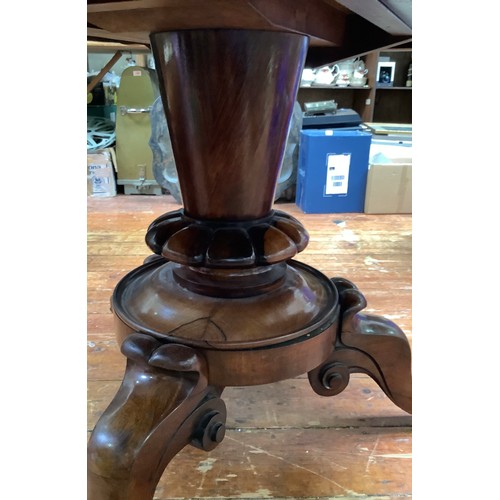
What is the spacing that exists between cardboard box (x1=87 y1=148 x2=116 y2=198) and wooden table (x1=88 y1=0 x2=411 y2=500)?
1841 mm

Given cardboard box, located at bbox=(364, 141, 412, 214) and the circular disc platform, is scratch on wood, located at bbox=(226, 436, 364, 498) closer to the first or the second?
the circular disc platform

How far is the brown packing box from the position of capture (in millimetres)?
2145

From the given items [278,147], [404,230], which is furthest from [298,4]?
[404,230]

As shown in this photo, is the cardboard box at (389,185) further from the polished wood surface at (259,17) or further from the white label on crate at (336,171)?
the polished wood surface at (259,17)

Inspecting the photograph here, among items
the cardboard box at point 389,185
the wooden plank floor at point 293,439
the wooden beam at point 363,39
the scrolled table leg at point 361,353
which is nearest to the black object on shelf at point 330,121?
the cardboard box at point 389,185

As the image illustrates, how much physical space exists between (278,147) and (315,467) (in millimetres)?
457

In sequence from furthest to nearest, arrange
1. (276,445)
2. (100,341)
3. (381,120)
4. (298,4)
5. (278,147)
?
(381,120)
(100,341)
(276,445)
(278,147)
(298,4)

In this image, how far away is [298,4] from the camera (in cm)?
52

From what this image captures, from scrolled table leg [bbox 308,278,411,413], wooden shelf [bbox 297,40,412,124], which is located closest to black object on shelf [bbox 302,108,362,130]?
wooden shelf [bbox 297,40,412,124]

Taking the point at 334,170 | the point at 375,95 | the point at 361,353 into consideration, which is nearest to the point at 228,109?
the point at 361,353

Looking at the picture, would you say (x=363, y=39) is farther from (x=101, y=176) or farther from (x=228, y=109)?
(x=101, y=176)

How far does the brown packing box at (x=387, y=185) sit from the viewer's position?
2.14 m

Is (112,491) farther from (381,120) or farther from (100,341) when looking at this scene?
(381,120)

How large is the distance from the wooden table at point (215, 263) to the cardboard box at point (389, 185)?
1.47 metres
